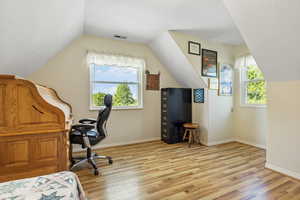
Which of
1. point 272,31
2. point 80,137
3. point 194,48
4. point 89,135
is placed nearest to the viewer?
point 272,31

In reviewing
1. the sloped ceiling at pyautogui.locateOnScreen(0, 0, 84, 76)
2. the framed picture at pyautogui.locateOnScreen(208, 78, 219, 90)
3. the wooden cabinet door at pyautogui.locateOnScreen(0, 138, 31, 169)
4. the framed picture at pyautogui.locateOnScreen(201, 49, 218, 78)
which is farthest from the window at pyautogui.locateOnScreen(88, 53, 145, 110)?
the wooden cabinet door at pyautogui.locateOnScreen(0, 138, 31, 169)

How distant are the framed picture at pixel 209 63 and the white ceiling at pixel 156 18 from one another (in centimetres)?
33

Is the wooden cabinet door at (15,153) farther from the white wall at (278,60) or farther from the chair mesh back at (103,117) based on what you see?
the white wall at (278,60)

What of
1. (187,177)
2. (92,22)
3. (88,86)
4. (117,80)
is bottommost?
(187,177)

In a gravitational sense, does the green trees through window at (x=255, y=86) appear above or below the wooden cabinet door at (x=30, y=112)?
above

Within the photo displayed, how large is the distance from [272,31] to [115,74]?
2811mm

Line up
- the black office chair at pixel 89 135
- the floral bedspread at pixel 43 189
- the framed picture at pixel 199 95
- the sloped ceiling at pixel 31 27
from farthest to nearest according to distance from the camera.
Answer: the framed picture at pixel 199 95
the black office chair at pixel 89 135
the sloped ceiling at pixel 31 27
the floral bedspread at pixel 43 189

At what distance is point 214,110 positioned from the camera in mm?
3682

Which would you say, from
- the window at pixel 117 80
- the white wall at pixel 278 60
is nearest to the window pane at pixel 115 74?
the window at pixel 117 80

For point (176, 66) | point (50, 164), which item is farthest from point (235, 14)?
point (50, 164)

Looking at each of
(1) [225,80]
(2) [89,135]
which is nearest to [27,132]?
(2) [89,135]

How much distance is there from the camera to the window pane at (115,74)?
3.46 m

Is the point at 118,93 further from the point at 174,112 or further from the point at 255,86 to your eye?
the point at 255,86

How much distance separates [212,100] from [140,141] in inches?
75.8
